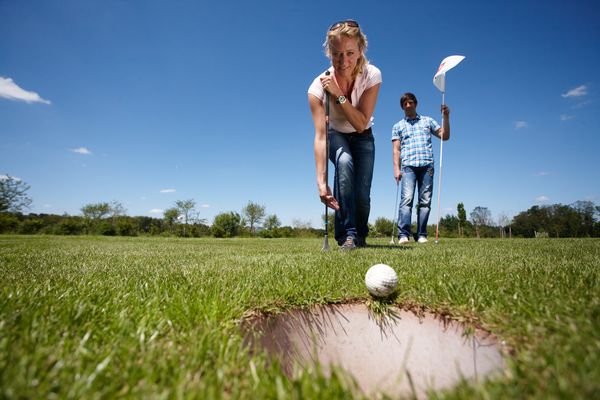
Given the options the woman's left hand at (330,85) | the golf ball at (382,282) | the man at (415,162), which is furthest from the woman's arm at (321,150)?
the man at (415,162)

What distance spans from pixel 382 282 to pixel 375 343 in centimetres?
41

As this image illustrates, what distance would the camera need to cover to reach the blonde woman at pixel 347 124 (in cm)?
395

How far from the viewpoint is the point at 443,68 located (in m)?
7.72

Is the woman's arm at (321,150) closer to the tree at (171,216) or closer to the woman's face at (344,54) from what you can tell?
the woman's face at (344,54)

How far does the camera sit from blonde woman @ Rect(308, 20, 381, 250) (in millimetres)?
3951

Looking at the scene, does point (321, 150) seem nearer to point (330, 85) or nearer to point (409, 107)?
point (330, 85)

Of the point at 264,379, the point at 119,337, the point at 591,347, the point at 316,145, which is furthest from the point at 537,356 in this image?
the point at 316,145

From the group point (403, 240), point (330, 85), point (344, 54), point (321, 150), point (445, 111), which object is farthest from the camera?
point (445, 111)

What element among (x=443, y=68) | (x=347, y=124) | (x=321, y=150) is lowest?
(x=321, y=150)

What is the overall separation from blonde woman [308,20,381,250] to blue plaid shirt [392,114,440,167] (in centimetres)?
264

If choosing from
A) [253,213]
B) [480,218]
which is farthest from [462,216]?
[253,213]

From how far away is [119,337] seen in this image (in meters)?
1.23

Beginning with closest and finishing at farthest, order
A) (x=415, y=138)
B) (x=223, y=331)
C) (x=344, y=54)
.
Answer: (x=223, y=331)
(x=344, y=54)
(x=415, y=138)

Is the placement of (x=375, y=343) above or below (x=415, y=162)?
below
